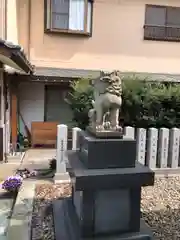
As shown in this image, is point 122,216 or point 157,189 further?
point 157,189

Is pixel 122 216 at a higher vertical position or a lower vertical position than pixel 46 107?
A: lower

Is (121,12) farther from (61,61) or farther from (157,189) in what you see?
(157,189)

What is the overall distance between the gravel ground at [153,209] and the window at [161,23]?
295 inches

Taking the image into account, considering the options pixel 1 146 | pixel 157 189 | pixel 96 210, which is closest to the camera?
pixel 96 210

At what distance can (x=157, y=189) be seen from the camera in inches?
229

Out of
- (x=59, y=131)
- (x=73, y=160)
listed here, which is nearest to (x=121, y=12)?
(x=59, y=131)

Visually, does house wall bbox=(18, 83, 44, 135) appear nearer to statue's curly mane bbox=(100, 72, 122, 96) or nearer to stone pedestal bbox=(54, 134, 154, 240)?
statue's curly mane bbox=(100, 72, 122, 96)

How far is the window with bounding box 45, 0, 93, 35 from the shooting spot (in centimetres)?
1091

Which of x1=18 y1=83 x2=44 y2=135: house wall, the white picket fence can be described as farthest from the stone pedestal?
x1=18 y1=83 x2=44 y2=135: house wall

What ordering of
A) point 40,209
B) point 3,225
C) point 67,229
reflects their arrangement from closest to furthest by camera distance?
point 67,229
point 3,225
point 40,209

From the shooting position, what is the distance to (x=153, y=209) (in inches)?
184

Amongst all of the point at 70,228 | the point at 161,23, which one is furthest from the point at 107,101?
the point at 161,23

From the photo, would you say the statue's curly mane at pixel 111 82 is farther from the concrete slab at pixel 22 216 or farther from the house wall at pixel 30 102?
the house wall at pixel 30 102

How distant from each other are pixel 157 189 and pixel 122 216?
2.57 meters
